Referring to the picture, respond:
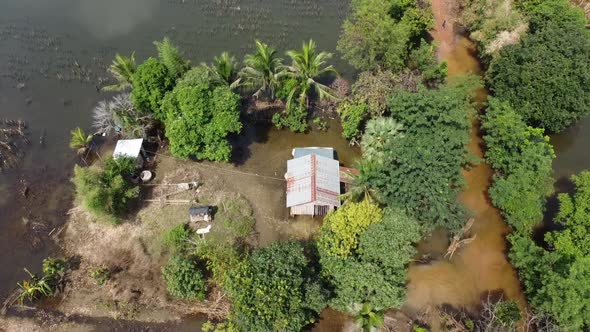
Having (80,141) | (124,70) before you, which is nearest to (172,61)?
(124,70)

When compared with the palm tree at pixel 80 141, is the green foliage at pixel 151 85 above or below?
above

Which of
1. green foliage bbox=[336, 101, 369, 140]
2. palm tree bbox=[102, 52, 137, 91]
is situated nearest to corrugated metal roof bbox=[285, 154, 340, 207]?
green foliage bbox=[336, 101, 369, 140]

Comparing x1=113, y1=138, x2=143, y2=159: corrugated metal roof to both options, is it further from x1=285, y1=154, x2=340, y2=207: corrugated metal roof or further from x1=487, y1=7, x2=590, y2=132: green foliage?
x1=487, y1=7, x2=590, y2=132: green foliage

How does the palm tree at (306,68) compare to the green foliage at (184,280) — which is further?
the palm tree at (306,68)

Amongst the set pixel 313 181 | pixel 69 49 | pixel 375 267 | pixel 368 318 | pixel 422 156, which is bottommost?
pixel 368 318

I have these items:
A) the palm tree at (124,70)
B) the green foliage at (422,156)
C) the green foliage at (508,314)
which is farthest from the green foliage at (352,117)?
the palm tree at (124,70)

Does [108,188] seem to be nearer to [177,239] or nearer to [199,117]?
[177,239]

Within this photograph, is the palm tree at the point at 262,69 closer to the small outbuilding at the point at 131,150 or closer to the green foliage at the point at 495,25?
the small outbuilding at the point at 131,150
